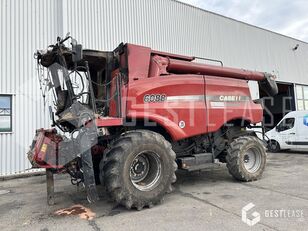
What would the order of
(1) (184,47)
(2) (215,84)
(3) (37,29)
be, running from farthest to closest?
(1) (184,47) → (3) (37,29) → (2) (215,84)

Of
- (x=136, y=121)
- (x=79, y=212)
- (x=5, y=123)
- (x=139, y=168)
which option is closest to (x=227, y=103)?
(x=136, y=121)

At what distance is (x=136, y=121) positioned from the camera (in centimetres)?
572

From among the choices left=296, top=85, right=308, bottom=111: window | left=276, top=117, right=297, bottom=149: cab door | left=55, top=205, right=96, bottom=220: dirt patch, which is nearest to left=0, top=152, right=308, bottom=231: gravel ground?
left=55, top=205, right=96, bottom=220: dirt patch

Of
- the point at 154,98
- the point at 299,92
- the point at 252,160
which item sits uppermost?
the point at 299,92

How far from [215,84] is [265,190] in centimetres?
272

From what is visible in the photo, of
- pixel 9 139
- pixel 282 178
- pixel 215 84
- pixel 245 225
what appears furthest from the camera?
pixel 9 139

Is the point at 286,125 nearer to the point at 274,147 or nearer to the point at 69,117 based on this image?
the point at 274,147

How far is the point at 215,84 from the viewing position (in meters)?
6.91

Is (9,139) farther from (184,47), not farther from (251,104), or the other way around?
(184,47)

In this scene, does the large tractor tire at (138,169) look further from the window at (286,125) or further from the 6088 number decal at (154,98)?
the window at (286,125)

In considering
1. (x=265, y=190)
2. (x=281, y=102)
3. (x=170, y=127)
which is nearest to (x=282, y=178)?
(x=265, y=190)

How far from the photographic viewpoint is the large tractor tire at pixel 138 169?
4.79 metres

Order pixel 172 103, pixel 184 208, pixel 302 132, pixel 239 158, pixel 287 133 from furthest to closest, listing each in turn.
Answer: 1. pixel 287 133
2. pixel 302 132
3. pixel 239 158
4. pixel 172 103
5. pixel 184 208

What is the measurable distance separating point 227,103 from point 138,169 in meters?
3.07
